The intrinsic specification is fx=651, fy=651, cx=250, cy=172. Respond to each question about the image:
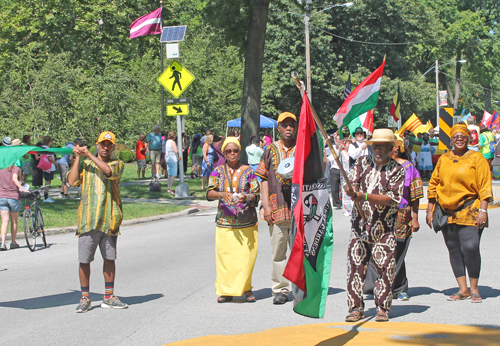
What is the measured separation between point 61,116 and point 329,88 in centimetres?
2073

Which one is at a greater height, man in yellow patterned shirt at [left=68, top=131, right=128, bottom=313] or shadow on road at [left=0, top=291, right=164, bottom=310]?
man in yellow patterned shirt at [left=68, top=131, right=128, bottom=313]

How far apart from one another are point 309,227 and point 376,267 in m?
0.93

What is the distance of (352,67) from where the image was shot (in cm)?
4516

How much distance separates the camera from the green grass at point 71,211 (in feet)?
48.5

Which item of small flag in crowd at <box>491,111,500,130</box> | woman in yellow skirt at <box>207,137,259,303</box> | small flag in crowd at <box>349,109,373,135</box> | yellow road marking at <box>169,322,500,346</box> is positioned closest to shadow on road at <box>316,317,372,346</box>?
yellow road marking at <box>169,322,500,346</box>

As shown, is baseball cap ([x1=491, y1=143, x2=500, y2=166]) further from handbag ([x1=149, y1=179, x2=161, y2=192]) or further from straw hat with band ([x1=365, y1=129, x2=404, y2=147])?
straw hat with band ([x1=365, y1=129, x2=404, y2=147])

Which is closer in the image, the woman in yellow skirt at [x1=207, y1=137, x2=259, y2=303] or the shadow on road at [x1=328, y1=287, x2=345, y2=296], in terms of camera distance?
the woman in yellow skirt at [x1=207, y1=137, x2=259, y2=303]

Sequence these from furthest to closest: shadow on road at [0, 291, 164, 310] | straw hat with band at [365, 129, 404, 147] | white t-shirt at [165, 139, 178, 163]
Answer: white t-shirt at [165, 139, 178, 163]
shadow on road at [0, 291, 164, 310]
straw hat with band at [365, 129, 404, 147]

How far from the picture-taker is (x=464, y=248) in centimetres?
727

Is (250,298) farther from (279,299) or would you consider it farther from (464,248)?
(464,248)

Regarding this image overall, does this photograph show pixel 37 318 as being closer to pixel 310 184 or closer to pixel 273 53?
pixel 310 184

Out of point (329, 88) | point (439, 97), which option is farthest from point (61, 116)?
point (439, 97)

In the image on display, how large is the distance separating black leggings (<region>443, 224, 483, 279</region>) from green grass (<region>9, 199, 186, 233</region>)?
9543 mm

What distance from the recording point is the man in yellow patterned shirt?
6977 mm
